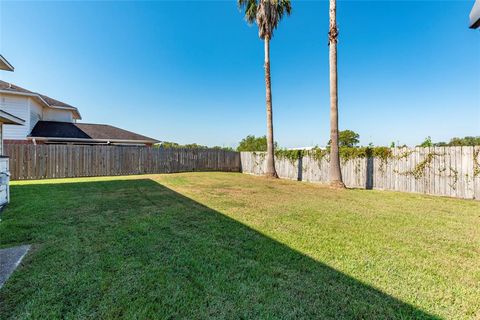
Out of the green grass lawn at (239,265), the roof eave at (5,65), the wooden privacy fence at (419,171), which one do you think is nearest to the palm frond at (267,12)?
the wooden privacy fence at (419,171)

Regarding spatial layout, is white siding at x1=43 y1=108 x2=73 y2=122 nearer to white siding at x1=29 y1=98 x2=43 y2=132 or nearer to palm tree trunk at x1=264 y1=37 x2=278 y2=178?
white siding at x1=29 y1=98 x2=43 y2=132

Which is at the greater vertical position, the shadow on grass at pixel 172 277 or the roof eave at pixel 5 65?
the roof eave at pixel 5 65

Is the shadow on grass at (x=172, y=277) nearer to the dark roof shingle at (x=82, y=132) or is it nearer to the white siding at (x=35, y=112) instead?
the dark roof shingle at (x=82, y=132)

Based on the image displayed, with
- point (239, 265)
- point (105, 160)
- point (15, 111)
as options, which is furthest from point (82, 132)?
point (239, 265)

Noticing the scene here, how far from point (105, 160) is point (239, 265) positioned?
13777 mm

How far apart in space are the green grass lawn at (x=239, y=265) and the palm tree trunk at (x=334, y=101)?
4.19m

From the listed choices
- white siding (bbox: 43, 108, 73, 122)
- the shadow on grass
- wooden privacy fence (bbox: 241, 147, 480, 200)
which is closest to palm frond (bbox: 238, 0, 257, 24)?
wooden privacy fence (bbox: 241, 147, 480, 200)

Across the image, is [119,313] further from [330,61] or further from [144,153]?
[144,153]


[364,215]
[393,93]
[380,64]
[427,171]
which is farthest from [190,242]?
[393,93]

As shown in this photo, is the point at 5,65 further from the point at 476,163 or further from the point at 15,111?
the point at 476,163

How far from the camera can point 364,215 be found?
4922 mm

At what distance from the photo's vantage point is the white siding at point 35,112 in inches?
562

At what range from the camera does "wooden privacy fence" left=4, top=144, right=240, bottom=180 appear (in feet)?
35.9

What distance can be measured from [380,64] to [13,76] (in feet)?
78.1
